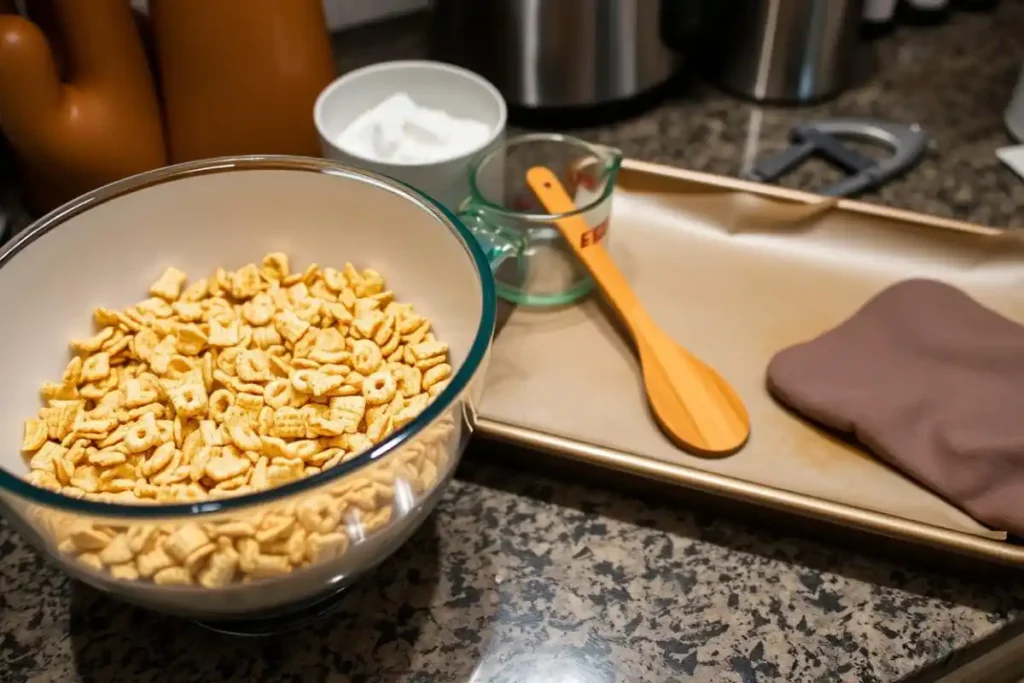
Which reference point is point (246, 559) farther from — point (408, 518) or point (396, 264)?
point (396, 264)

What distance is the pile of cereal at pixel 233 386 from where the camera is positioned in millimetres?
419

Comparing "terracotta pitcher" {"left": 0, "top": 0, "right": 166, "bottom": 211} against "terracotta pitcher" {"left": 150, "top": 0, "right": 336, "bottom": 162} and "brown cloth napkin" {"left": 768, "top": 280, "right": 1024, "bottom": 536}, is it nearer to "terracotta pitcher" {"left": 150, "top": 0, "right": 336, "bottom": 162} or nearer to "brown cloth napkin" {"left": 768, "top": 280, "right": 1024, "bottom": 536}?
"terracotta pitcher" {"left": 150, "top": 0, "right": 336, "bottom": 162}

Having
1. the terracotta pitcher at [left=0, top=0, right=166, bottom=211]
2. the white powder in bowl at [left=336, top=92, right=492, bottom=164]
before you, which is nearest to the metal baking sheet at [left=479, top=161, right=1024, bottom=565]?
the white powder in bowl at [left=336, top=92, right=492, bottom=164]

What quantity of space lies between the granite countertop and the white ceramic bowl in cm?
17

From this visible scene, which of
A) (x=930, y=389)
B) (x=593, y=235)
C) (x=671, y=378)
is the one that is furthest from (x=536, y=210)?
(x=930, y=389)

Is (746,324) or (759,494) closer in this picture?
(759,494)

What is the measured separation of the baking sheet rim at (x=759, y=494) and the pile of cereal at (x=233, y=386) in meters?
0.07

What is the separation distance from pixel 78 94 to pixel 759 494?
468 mm

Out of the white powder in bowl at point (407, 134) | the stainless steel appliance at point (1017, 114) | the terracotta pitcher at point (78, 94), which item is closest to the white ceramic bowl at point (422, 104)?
the white powder in bowl at point (407, 134)

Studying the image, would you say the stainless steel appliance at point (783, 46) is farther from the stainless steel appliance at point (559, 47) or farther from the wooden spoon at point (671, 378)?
the wooden spoon at point (671, 378)

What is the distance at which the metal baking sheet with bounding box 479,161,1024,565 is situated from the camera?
0.48m

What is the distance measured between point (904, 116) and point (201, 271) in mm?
598

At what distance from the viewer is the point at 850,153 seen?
0.73 meters

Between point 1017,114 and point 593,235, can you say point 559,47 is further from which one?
point 1017,114
